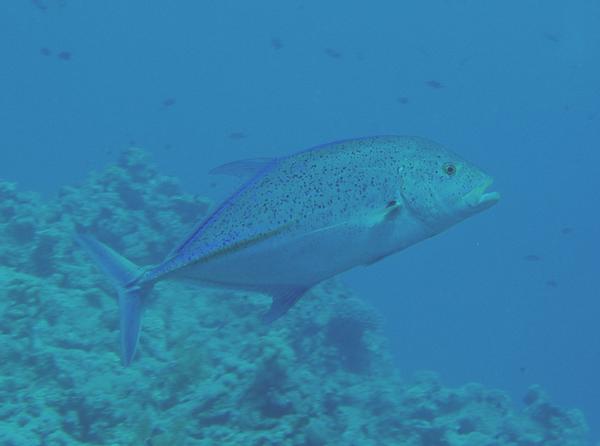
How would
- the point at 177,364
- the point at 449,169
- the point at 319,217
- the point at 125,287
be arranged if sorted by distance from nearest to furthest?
1. the point at 319,217
2. the point at 449,169
3. the point at 125,287
4. the point at 177,364

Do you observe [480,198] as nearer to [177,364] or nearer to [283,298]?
[283,298]

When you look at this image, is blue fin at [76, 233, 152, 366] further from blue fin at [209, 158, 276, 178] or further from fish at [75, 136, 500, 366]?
blue fin at [209, 158, 276, 178]

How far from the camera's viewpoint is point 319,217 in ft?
7.43

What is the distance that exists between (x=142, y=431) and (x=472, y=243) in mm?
85604

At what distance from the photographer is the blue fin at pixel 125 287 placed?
2.44 m

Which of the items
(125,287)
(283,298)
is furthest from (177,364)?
(283,298)

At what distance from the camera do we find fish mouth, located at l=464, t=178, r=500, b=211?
2.33m

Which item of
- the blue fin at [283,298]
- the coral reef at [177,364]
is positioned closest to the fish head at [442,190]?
the blue fin at [283,298]

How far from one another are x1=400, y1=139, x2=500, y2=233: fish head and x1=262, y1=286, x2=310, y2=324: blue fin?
611mm

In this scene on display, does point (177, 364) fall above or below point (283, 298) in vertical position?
above

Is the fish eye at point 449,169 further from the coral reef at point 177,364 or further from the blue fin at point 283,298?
the coral reef at point 177,364

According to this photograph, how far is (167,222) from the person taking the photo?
10.3m

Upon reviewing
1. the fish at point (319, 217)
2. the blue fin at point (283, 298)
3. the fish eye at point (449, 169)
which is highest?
the fish eye at point (449, 169)

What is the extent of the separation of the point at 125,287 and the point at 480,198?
159 centimetres
